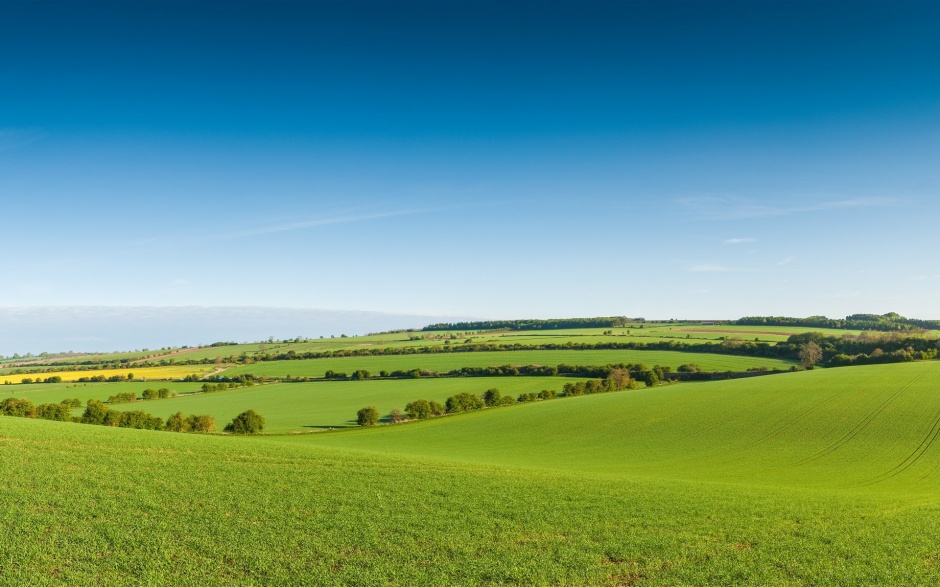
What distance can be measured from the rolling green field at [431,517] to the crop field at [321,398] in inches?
1260

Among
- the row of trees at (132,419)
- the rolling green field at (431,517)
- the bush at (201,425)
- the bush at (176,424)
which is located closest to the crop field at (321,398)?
the row of trees at (132,419)

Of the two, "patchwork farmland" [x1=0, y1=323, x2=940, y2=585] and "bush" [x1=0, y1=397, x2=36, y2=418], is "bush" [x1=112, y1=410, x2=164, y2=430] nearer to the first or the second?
"bush" [x1=0, y1=397, x2=36, y2=418]

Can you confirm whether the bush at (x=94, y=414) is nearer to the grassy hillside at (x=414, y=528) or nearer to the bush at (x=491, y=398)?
the grassy hillside at (x=414, y=528)

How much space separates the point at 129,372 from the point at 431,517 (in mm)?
116518

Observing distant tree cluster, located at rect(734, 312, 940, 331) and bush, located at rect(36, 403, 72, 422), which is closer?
bush, located at rect(36, 403, 72, 422)

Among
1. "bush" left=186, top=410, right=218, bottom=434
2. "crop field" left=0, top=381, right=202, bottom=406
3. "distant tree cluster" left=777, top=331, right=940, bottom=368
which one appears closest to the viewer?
"bush" left=186, top=410, right=218, bottom=434

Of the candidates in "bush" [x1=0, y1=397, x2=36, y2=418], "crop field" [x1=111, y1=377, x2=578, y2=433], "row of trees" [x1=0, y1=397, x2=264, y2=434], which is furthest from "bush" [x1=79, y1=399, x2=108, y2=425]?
"crop field" [x1=111, y1=377, x2=578, y2=433]

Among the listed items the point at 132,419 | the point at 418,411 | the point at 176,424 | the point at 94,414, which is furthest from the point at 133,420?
the point at 418,411

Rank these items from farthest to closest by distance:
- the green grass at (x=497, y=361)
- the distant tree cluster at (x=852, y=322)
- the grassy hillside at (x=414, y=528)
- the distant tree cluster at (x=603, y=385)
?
the distant tree cluster at (x=852, y=322) → the green grass at (x=497, y=361) → the distant tree cluster at (x=603, y=385) → the grassy hillside at (x=414, y=528)

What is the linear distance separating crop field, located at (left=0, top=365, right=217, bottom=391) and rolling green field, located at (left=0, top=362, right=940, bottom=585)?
83484 millimetres

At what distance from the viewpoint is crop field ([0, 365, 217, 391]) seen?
3984 inches

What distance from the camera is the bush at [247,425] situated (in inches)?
2102

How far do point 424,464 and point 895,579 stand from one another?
64.3 ft

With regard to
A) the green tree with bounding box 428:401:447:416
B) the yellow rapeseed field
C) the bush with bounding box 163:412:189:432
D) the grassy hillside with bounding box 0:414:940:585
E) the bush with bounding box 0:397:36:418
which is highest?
the grassy hillside with bounding box 0:414:940:585
